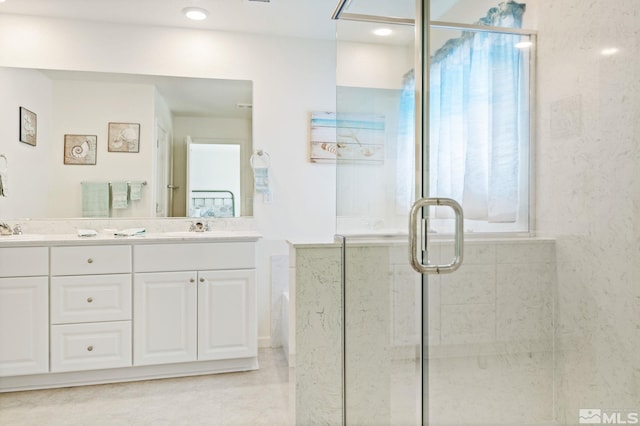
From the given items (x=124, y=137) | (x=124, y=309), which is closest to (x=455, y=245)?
(x=124, y=309)

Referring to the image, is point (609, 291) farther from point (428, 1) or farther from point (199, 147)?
Answer: point (199, 147)

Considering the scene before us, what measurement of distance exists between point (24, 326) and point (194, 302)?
91 cm

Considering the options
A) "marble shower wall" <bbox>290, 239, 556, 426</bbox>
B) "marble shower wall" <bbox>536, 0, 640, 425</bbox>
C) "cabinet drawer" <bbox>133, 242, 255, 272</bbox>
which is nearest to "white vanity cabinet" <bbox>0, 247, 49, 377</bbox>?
"cabinet drawer" <bbox>133, 242, 255, 272</bbox>

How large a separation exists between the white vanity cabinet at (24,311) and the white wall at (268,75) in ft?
4.46

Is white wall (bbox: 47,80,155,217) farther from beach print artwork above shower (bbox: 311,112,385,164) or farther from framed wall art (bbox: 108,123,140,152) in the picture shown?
beach print artwork above shower (bbox: 311,112,385,164)

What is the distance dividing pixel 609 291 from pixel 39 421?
2.53 m

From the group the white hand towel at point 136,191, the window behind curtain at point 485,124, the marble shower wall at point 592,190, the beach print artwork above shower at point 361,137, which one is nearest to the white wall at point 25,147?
the white hand towel at point 136,191

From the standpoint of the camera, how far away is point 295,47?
3160 mm

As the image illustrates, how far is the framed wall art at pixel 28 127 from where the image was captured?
2705mm

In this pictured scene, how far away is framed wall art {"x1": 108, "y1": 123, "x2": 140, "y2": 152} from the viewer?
285 centimetres

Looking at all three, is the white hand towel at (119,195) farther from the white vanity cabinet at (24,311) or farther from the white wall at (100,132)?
the white vanity cabinet at (24,311)

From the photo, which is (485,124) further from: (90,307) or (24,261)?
(24,261)

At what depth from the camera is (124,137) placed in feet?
9.41

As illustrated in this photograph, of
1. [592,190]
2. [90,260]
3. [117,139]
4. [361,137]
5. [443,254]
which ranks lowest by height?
[90,260]
